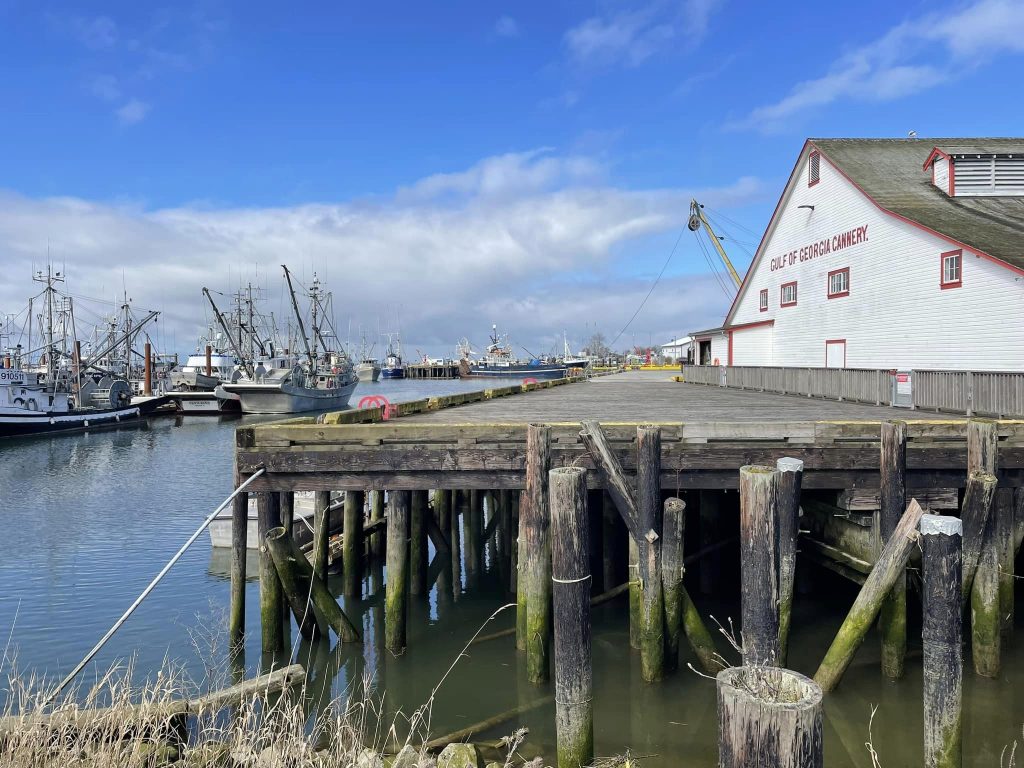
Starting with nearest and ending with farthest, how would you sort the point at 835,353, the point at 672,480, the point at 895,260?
the point at 672,480 → the point at 895,260 → the point at 835,353

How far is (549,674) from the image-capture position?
9242mm

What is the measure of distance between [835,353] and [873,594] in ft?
74.4

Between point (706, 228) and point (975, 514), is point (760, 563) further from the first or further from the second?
point (706, 228)

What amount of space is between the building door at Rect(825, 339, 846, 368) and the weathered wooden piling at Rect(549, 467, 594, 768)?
24.2 meters

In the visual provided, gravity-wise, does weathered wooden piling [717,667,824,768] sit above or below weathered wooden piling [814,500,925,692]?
above

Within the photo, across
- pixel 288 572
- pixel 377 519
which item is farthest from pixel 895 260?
pixel 288 572

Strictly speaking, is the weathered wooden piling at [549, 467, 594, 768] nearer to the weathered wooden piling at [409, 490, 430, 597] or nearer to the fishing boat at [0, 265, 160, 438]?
the weathered wooden piling at [409, 490, 430, 597]

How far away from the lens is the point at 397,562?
976 cm

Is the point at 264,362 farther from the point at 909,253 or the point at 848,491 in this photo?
the point at 848,491

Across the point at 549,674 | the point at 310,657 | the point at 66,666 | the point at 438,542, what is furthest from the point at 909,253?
the point at 66,666

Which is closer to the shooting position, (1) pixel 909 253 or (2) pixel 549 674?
(2) pixel 549 674

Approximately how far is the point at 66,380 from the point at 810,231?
5639 cm

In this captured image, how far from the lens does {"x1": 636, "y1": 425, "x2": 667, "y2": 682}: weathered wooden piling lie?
851 centimetres

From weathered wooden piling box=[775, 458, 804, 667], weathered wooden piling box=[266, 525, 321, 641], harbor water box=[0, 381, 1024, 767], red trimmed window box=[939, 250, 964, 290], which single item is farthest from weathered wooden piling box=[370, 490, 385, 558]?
red trimmed window box=[939, 250, 964, 290]
